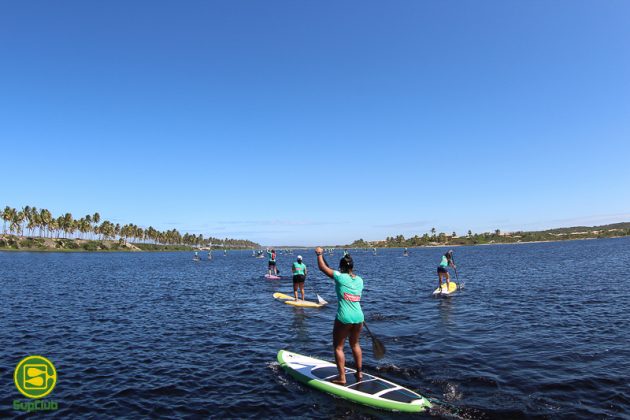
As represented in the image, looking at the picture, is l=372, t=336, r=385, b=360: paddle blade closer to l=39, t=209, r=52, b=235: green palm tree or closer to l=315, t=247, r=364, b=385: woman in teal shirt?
l=315, t=247, r=364, b=385: woman in teal shirt

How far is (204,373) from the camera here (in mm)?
12023

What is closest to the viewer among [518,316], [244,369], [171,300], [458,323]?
[244,369]

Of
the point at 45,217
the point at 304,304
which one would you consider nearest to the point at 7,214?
the point at 45,217

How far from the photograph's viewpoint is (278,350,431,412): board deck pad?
907 centimetres

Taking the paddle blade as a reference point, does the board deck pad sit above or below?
below

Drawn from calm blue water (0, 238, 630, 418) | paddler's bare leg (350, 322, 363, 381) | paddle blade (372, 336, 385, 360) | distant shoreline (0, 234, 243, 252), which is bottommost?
calm blue water (0, 238, 630, 418)

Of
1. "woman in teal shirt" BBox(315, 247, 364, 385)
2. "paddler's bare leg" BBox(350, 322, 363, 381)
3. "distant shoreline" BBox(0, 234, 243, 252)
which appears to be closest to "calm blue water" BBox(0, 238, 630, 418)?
"paddler's bare leg" BBox(350, 322, 363, 381)

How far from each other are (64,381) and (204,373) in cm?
424

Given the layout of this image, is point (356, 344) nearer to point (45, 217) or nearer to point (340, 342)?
point (340, 342)

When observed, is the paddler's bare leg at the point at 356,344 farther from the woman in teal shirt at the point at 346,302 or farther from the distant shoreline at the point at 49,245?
the distant shoreline at the point at 49,245

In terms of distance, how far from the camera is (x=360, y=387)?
989 cm

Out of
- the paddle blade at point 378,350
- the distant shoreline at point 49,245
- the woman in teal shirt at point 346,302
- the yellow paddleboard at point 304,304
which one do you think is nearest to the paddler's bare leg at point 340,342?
the woman in teal shirt at point 346,302

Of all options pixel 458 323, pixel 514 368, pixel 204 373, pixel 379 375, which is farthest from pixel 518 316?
pixel 204 373

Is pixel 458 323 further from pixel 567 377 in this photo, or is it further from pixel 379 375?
pixel 379 375
